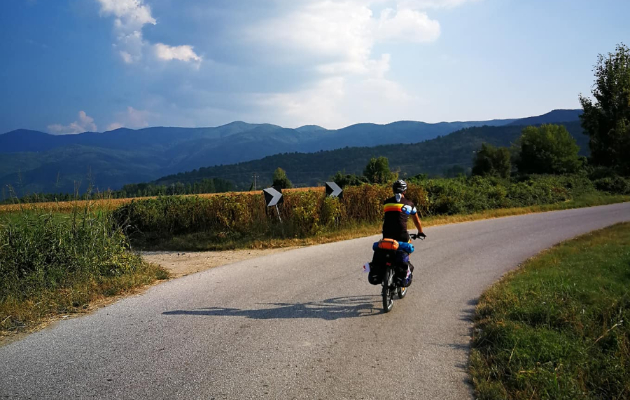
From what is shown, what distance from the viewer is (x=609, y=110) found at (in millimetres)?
50750

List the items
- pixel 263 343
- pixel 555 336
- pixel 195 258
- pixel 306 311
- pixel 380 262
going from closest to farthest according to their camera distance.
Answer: pixel 555 336 → pixel 263 343 → pixel 306 311 → pixel 380 262 → pixel 195 258

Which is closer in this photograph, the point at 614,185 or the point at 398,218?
the point at 398,218

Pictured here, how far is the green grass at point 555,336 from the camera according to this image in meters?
4.09

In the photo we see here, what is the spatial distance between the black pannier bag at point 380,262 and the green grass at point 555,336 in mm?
1449

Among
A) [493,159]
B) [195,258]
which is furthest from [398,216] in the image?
[493,159]

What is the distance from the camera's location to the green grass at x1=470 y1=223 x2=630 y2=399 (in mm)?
4090

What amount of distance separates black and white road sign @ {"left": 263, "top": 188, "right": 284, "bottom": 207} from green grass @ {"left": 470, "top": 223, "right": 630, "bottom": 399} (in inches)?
339

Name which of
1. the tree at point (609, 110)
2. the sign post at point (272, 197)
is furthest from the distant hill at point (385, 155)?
the sign post at point (272, 197)

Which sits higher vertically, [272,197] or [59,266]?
[272,197]

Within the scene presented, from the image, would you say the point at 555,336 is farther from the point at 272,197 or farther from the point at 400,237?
the point at 272,197

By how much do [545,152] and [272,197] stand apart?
56.5 m

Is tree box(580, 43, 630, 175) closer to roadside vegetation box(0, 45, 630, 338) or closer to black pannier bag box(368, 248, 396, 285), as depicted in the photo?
roadside vegetation box(0, 45, 630, 338)

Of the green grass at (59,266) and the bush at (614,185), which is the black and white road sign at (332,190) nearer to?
the green grass at (59,266)

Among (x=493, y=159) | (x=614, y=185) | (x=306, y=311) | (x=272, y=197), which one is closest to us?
(x=306, y=311)
